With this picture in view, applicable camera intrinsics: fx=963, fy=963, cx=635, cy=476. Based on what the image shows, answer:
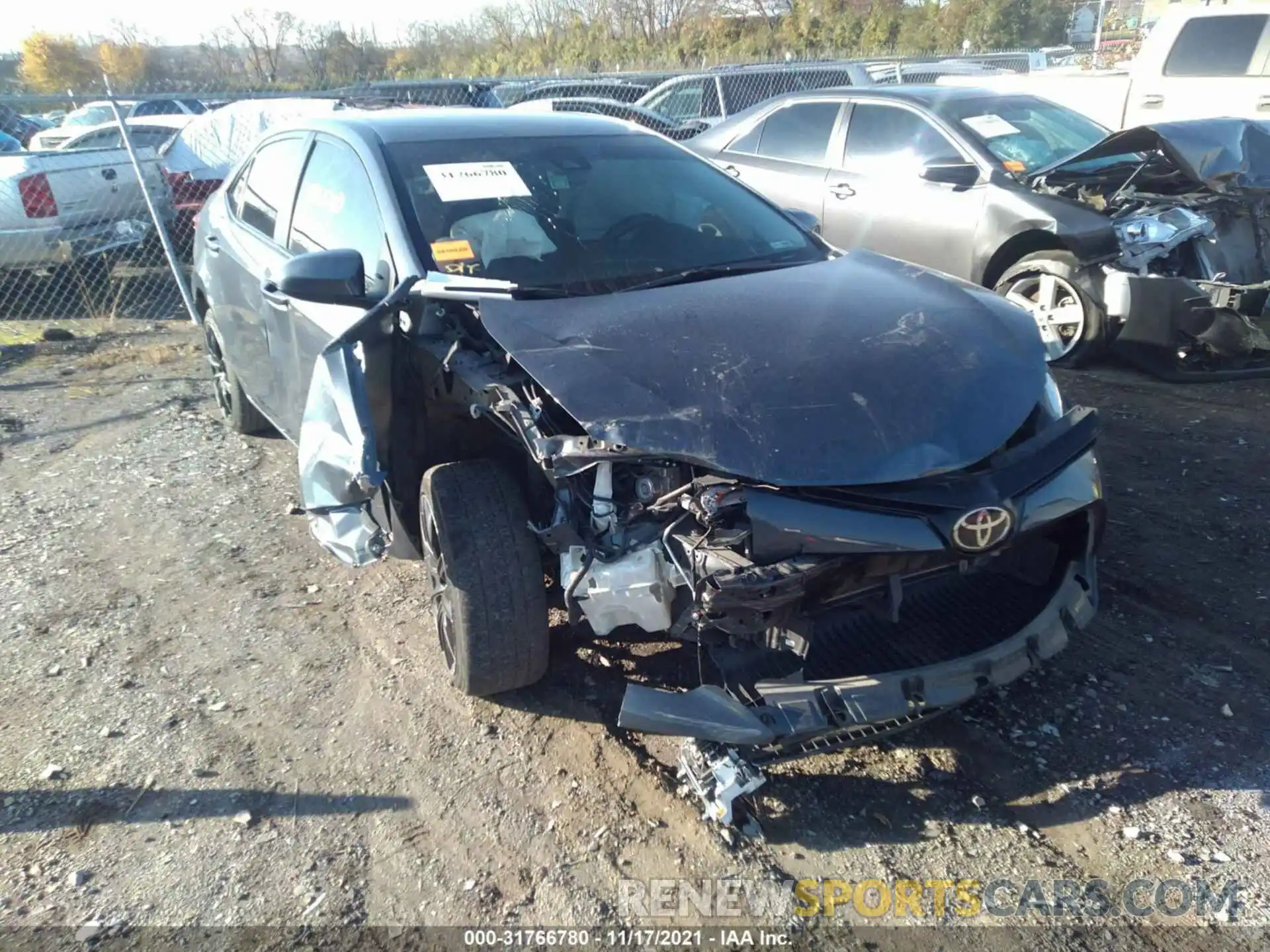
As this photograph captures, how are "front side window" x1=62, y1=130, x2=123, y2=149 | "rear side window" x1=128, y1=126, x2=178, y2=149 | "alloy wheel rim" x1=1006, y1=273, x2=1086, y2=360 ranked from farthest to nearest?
"front side window" x1=62, y1=130, x2=123, y2=149 → "rear side window" x1=128, y1=126, x2=178, y2=149 → "alloy wheel rim" x1=1006, y1=273, x2=1086, y2=360

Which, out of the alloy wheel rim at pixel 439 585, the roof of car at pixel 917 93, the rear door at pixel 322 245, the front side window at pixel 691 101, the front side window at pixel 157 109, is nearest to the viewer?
the alloy wheel rim at pixel 439 585

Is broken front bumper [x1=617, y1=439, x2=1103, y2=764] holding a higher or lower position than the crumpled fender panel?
lower

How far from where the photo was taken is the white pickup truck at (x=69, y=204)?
844cm

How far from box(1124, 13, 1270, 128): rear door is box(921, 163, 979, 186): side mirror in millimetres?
4676

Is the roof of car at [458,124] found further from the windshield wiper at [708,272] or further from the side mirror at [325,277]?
the windshield wiper at [708,272]

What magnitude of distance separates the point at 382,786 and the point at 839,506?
1.56 metres

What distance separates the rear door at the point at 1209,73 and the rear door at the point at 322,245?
329 inches

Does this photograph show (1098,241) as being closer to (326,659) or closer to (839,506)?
(839,506)

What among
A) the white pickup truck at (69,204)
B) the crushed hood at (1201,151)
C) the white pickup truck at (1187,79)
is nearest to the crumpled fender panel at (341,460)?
the crushed hood at (1201,151)

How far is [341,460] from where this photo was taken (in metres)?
2.82

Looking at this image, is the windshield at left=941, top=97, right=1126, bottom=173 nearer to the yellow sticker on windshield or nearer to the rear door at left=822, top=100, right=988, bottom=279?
the rear door at left=822, top=100, right=988, bottom=279

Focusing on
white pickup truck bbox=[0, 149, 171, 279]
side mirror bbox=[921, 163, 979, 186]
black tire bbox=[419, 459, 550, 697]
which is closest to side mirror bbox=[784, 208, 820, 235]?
black tire bbox=[419, 459, 550, 697]

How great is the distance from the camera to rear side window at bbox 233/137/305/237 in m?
4.34

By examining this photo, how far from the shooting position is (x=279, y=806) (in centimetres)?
277
